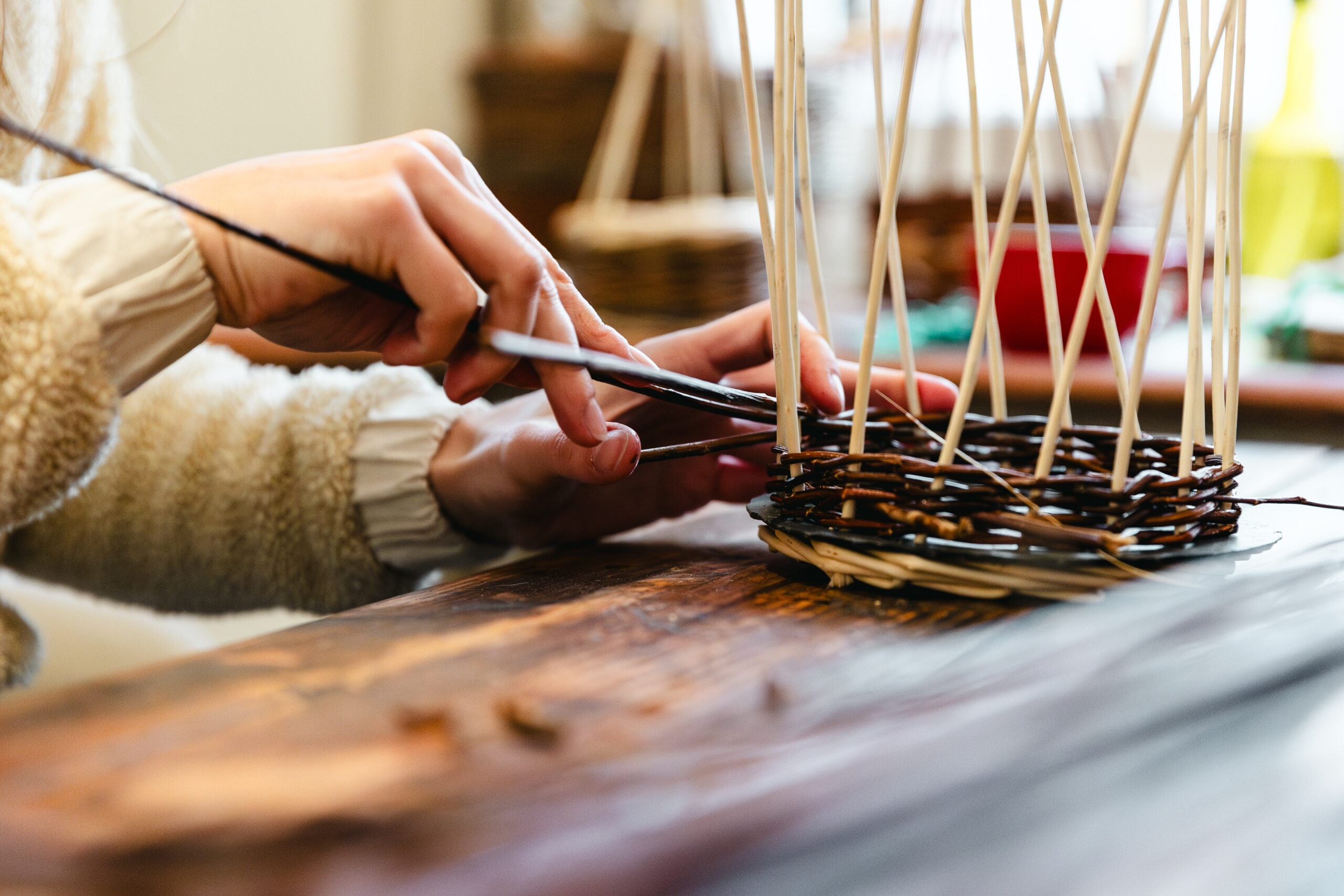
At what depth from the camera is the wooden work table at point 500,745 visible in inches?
8.1

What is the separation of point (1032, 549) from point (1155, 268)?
0.10 metres

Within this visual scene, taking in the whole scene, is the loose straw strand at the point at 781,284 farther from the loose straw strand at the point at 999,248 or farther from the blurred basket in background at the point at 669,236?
the blurred basket in background at the point at 669,236

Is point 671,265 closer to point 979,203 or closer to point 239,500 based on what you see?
point 239,500

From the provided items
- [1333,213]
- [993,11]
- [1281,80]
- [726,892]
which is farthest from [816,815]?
[993,11]

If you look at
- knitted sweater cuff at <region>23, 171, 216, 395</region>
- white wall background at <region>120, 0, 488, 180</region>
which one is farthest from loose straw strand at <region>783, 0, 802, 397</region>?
white wall background at <region>120, 0, 488, 180</region>

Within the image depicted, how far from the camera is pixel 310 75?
191 cm

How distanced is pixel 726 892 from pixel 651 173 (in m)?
1.88

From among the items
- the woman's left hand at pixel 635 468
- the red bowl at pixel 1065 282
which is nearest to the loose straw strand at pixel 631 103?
the red bowl at pixel 1065 282

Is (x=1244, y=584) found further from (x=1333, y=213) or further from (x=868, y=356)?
(x=1333, y=213)

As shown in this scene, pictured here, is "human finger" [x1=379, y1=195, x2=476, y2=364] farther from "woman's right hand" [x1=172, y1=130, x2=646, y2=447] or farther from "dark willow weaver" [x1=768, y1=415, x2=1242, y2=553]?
"dark willow weaver" [x1=768, y1=415, x2=1242, y2=553]

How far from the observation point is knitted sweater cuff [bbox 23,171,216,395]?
15.9 inches

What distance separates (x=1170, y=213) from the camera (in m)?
0.34

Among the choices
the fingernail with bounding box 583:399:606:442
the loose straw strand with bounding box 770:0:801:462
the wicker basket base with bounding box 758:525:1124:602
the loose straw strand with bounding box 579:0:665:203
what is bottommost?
the wicker basket base with bounding box 758:525:1124:602

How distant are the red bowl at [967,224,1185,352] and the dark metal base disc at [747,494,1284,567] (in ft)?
2.05
